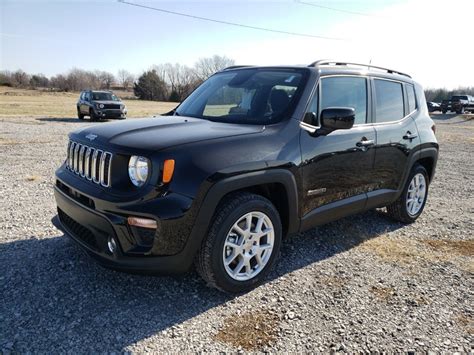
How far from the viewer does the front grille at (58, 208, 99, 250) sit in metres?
→ 2.99

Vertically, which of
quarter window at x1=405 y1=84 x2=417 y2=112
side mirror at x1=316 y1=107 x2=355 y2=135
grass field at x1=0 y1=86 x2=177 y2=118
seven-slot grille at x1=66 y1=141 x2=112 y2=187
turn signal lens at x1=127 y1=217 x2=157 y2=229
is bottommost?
grass field at x1=0 y1=86 x2=177 y2=118

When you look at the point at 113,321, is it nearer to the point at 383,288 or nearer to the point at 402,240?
the point at 383,288

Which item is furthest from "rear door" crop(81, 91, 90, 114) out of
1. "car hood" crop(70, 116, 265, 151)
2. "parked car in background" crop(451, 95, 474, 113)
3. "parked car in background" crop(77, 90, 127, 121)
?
"parked car in background" crop(451, 95, 474, 113)

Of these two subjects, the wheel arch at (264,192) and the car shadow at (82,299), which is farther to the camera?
the wheel arch at (264,192)

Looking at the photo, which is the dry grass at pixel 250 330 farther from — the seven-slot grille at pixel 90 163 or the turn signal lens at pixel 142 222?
the seven-slot grille at pixel 90 163

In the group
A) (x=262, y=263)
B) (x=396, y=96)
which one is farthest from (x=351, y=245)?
(x=396, y=96)

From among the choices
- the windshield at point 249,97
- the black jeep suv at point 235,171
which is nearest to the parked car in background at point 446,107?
the black jeep suv at point 235,171

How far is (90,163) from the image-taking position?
3104 millimetres

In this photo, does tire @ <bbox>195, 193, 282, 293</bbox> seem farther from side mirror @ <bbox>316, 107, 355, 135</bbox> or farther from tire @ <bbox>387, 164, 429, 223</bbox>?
tire @ <bbox>387, 164, 429, 223</bbox>

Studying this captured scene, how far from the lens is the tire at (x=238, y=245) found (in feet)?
9.57

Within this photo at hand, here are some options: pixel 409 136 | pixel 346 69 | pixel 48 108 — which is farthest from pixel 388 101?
pixel 48 108

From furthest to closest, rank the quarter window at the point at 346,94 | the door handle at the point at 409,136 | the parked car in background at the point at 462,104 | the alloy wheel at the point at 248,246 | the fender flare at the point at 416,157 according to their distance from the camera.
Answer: the parked car in background at the point at 462,104 < the fender flare at the point at 416,157 < the door handle at the point at 409,136 < the quarter window at the point at 346,94 < the alloy wheel at the point at 248,246

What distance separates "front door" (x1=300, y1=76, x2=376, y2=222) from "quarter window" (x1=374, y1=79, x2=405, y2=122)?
21cm

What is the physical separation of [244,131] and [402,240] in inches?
104
